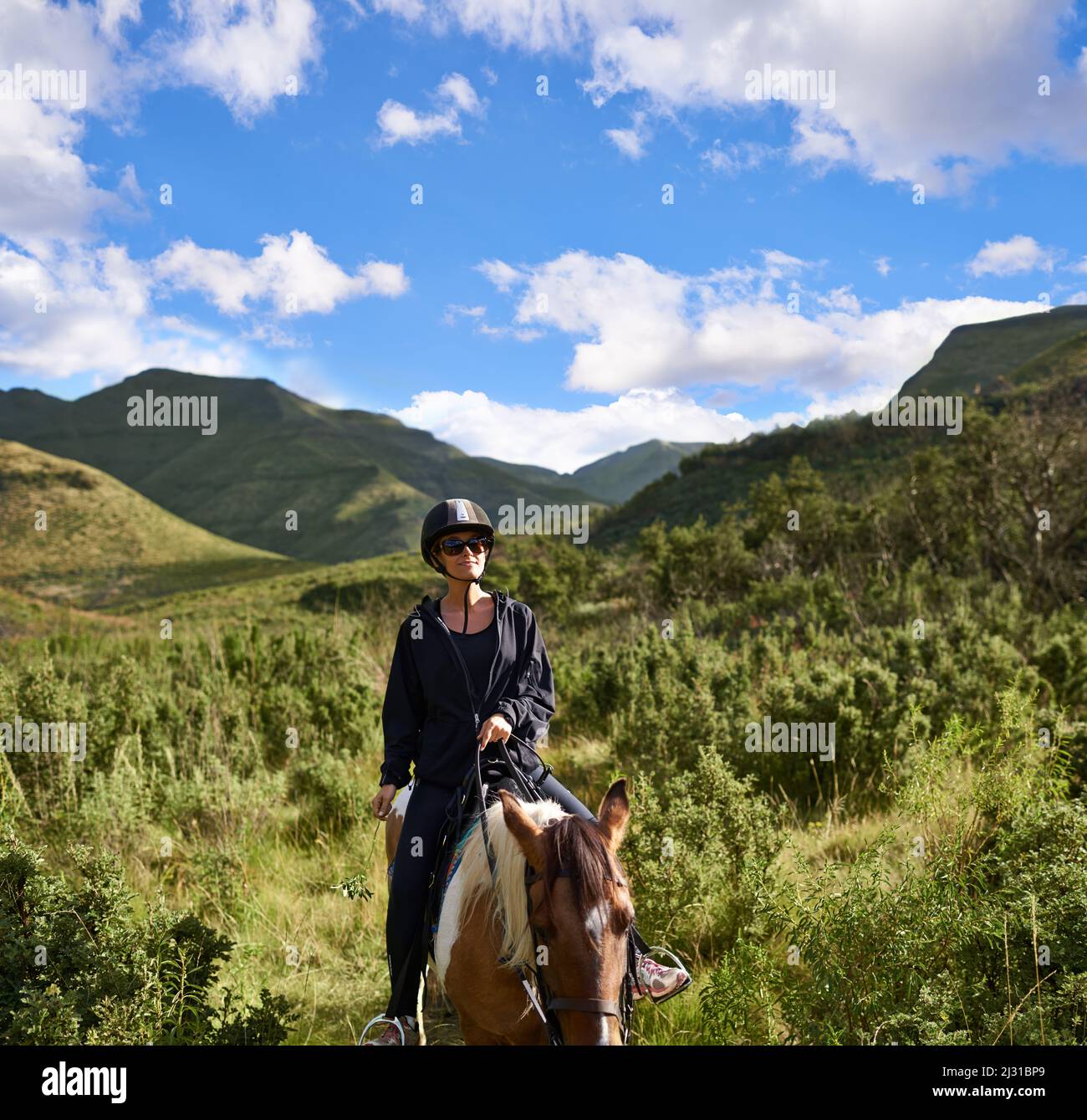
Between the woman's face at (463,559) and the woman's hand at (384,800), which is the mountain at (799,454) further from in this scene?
the woman's hand at (384,800)

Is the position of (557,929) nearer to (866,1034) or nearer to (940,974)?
(866,1034)

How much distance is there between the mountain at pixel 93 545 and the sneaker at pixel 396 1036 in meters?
86.0

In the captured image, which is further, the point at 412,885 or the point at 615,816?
the point at 412,885

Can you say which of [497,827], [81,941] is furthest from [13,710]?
[497,827]

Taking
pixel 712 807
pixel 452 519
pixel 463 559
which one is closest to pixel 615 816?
pixel 463 559

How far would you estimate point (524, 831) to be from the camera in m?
2.29

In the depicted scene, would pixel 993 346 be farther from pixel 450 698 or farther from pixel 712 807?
pixel 450 698

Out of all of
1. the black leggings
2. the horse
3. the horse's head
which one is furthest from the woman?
the horse's head

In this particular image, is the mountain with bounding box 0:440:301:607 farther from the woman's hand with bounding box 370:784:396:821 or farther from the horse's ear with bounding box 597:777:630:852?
the horse's ear with bounding box 597:777:630:852

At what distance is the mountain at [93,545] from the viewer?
81625 mm

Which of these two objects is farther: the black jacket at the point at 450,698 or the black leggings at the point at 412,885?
the black jacket at the point at 450,698

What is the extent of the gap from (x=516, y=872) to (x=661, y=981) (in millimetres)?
811

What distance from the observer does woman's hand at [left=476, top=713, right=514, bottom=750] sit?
286 centimetres

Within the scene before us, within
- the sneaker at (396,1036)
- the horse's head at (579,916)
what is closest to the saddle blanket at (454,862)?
the sneaker at (396,1036)
